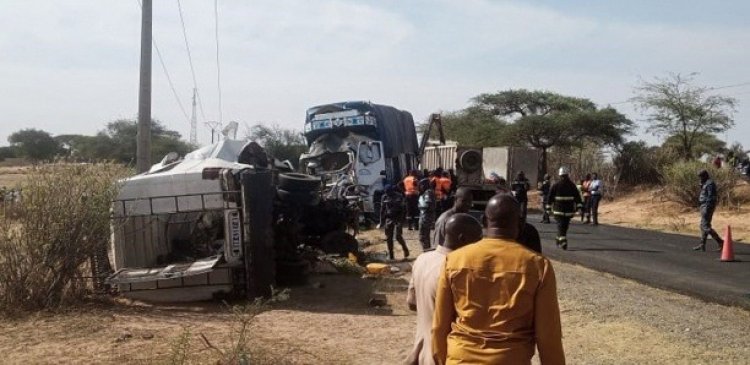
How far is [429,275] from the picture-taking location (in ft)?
13.9

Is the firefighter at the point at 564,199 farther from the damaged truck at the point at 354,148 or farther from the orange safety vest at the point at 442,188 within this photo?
the damaged truck at the point at 354,148

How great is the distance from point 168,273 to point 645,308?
18.0 ft

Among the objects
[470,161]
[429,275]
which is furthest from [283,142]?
[429,275]

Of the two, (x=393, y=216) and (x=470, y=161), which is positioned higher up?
(x=470, y=161)

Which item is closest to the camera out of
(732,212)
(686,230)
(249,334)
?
(249,334)

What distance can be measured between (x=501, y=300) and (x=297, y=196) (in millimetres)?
8048

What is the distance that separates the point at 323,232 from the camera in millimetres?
13047

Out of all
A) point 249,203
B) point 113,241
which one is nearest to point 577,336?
point 249,203

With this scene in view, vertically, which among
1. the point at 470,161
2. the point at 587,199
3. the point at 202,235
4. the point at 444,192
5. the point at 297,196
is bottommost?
the point at 587,199

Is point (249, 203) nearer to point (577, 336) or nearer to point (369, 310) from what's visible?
point (369, 310)

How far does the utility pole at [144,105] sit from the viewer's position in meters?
14.3

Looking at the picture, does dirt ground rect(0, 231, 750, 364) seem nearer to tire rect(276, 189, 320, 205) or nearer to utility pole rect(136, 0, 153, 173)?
tire rect(276, 189, 320, 205)

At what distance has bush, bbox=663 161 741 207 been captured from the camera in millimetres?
24812

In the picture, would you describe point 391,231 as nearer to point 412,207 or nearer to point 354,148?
point 412,207
